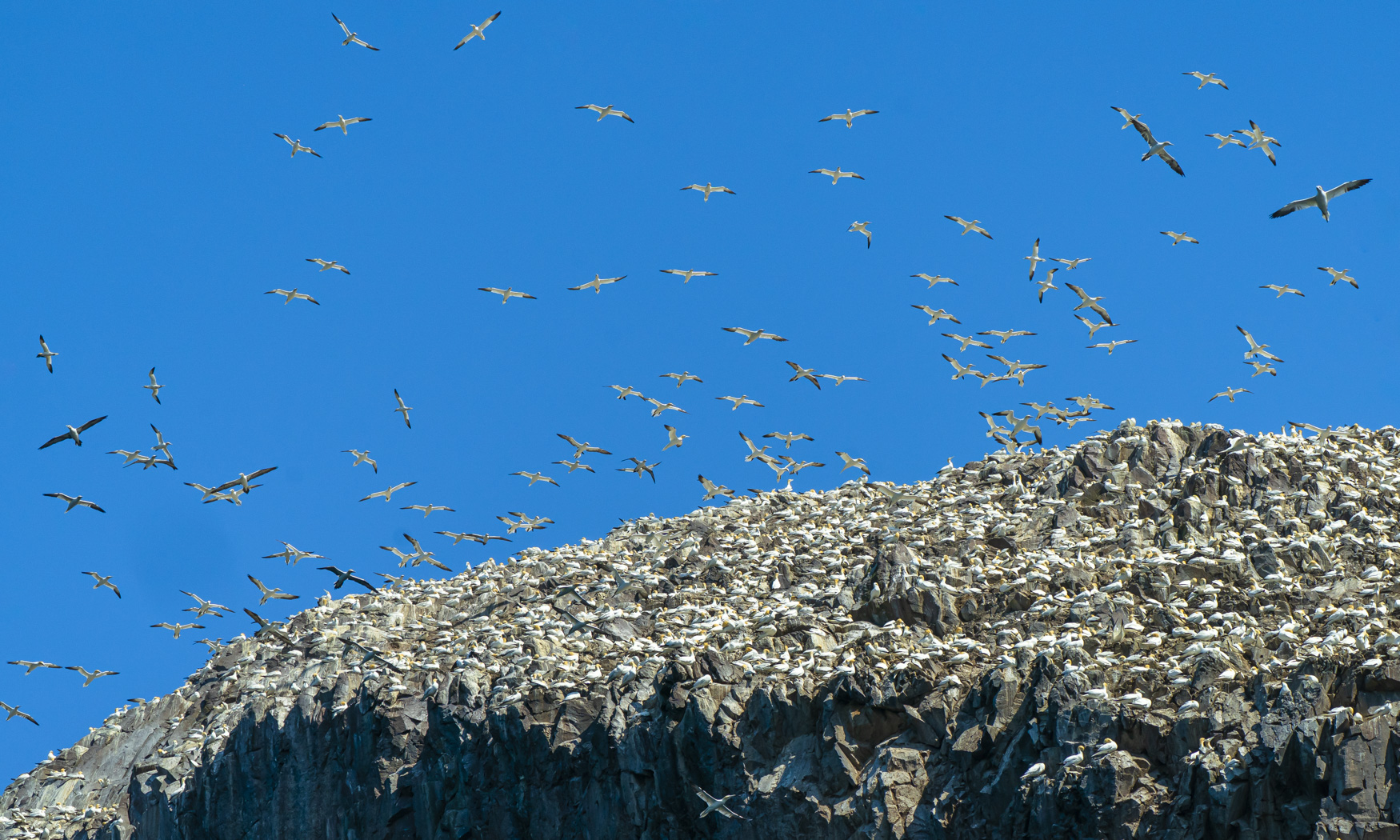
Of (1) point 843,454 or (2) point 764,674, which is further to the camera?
(1) point 843,454

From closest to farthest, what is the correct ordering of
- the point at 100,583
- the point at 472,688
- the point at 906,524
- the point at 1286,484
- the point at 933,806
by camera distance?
the point at 933,806, the point at 472,688, the point at 1286,484, the point at 906,524, the point at 100,583

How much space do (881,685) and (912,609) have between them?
16.5 ft

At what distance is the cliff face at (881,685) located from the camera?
25812 millimetres

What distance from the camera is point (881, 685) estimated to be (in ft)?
99.6

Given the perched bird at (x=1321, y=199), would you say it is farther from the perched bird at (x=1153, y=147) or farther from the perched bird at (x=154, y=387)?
the perched bird at (x=154, y=387)

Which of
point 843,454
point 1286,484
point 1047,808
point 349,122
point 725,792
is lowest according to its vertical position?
point 1047,808

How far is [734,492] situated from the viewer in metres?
57.5

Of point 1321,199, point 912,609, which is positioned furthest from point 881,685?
point 1321,199

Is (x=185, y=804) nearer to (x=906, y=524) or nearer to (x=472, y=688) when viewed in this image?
(x=472, y=688)

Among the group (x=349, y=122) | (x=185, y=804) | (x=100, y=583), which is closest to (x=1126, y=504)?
(x=349, y=122)

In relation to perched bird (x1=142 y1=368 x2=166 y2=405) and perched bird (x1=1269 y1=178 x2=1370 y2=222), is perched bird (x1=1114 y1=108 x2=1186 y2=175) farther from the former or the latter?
perched bird (x1=142 y1=368 x2=166 y2=405)

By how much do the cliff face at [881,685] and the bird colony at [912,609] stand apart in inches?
4.4

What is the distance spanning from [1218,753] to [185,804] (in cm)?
3401

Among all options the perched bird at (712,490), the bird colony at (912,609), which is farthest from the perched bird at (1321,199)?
the perched bird at (712,490)
